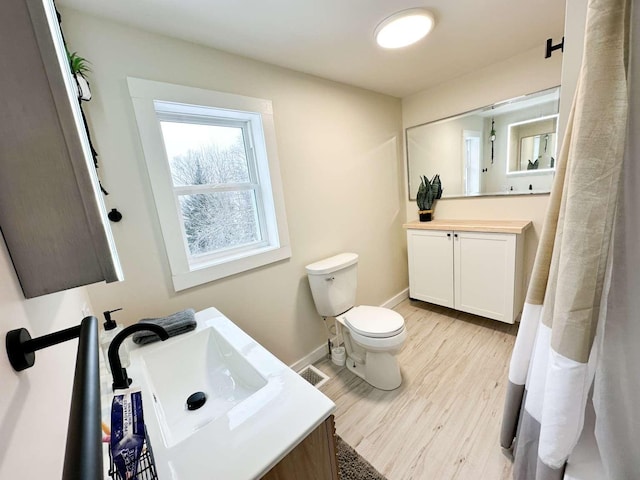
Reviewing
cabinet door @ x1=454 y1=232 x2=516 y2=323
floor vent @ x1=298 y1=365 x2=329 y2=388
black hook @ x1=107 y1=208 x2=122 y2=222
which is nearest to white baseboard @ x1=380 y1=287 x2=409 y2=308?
cabinet door @ x1=454 y1=232 x2=516 y2=323

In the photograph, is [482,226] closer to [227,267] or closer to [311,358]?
[311,358]

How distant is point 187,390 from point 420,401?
1.31 metres

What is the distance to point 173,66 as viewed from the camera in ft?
4.36

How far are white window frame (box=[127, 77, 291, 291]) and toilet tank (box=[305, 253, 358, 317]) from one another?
0.27 metres

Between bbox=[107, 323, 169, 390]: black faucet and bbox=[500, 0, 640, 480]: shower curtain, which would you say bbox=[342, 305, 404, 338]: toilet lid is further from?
bbox=[107, 323, 169, 390]: black faucet

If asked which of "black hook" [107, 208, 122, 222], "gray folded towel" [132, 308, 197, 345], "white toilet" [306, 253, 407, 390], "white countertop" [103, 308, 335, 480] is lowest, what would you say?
"white toilet" [306, 253, 407, 390]

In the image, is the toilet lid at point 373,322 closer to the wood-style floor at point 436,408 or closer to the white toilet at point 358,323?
the white toilet at point 358,323

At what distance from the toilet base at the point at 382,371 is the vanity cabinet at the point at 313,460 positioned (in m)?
0.98

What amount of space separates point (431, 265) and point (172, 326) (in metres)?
2.11

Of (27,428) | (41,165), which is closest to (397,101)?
(41,165)

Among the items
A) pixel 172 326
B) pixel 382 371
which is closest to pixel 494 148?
pixel 382 371

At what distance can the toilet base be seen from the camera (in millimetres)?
1670

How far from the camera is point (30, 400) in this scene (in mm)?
380

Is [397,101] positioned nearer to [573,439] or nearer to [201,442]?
[573,439]
